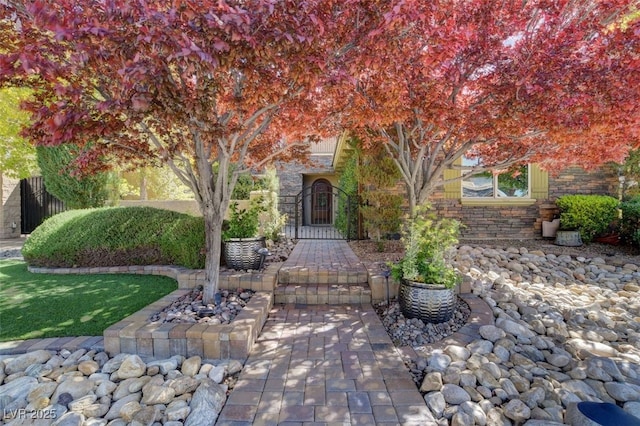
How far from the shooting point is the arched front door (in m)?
13.7

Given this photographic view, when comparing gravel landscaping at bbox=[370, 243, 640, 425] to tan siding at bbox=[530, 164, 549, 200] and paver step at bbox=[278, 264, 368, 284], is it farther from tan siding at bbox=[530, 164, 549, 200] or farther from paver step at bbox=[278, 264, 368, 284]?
tan siding at bbox=[530, 164, 549, 200]

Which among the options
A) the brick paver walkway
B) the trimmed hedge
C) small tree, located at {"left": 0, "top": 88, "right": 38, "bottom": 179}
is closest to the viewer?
the brick paver walkway

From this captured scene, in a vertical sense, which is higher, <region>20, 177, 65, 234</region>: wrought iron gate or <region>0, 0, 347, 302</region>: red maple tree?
<region>0, 0, 347, 302</region>: red maple tree

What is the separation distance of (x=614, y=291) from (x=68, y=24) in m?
6.81

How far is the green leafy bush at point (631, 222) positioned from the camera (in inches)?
243

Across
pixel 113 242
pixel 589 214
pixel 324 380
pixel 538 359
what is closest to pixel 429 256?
pixel 538 359

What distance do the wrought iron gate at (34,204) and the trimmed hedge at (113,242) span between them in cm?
683

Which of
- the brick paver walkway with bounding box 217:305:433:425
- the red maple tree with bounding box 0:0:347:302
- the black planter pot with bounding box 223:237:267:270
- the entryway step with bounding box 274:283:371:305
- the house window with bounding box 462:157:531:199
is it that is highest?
the red maple tree with bounding box 0:0:347:302

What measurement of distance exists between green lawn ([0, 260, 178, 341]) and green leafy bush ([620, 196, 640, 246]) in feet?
28.1

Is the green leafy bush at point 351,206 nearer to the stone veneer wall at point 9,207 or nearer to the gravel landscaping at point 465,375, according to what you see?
the gravel landscaping at point 465,375

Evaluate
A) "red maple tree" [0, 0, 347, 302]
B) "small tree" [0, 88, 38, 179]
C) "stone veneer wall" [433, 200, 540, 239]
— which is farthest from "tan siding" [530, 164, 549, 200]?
"small tree" [0, 88, 38, 179]

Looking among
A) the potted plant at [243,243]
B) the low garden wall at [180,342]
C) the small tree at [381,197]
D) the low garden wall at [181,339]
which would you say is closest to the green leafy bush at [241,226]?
the potted plant at [243,243]

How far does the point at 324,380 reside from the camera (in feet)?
7.52

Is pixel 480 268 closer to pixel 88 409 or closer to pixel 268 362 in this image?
pixel 268 362
